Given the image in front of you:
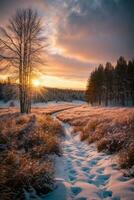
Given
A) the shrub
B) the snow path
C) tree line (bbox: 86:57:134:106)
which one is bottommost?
the snow path

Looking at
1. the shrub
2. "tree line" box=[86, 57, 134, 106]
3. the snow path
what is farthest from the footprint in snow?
"tree line" box=[86, 57, 134, 106]

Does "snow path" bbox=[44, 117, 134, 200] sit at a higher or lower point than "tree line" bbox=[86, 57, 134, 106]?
lower

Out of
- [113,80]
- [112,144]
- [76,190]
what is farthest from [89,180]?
[113,80]

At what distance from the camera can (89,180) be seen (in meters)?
5.05

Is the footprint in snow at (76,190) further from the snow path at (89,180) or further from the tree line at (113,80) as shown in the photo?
the tree line at (113,80)

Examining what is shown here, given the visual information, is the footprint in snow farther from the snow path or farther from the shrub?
the shrub

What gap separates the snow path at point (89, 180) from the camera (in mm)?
4070

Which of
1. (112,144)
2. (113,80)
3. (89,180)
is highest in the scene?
(113,80)

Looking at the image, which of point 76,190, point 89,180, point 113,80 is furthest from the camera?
point 113,80

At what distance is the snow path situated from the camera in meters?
4.07

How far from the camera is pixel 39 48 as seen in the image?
19.2m

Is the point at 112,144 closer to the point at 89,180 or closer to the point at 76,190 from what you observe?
the point at 89,180

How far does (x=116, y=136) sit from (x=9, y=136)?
15.0 feet

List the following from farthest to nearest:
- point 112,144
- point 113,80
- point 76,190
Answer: point 113,80, point 112,144, point 76,190
